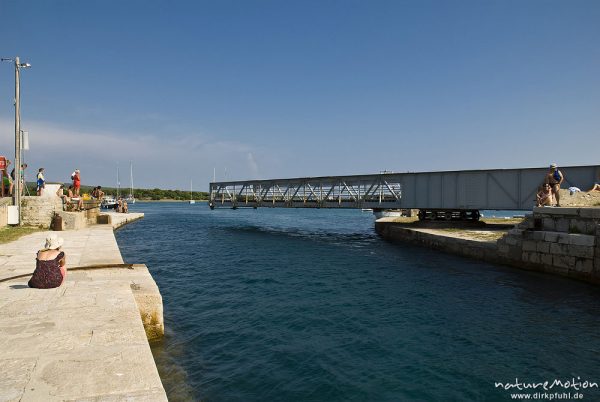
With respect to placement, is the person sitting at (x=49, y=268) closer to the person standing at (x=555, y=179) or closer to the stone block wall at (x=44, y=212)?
the stone block wall at (x=44, y=212)

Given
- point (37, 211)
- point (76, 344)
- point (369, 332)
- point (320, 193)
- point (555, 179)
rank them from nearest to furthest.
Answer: point (76, 344)
point (369, 332)
point (555, 179)
point (37, 211)
point (320, 193)

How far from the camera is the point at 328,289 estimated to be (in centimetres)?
1433

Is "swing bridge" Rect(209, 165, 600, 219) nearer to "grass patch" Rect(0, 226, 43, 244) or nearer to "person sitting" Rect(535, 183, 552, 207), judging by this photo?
"person sitting" Rect(535, 183, 552, 207)

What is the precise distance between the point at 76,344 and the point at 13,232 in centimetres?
1798

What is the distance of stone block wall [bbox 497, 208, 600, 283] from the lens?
49.1 feet

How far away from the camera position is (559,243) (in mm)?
16297

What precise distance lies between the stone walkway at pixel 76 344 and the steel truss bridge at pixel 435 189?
26.3m

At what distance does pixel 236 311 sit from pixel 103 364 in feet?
21.2

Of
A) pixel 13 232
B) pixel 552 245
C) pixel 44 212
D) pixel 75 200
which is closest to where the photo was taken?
pixel 552 245

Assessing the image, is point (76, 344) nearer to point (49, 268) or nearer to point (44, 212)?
point (49, 268)

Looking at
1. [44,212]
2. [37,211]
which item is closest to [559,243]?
[44,212]

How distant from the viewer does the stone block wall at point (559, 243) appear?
49.1 feet

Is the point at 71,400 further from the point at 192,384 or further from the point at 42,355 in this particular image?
the point at 192,384

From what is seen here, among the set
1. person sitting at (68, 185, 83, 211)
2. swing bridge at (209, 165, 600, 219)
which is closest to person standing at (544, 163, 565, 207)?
swing bridge at (209, 165, 600, 219)
